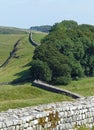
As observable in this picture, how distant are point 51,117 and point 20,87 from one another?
3261cm

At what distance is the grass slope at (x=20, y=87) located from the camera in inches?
1409

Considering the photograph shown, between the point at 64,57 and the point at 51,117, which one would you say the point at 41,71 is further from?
the point at 51,117

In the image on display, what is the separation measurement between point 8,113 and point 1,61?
113815mm

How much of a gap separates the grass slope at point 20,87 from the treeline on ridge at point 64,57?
359 centimetres

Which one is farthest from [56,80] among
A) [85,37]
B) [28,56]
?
[28,56]

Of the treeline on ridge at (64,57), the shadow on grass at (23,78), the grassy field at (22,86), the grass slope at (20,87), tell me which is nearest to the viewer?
the grass slope at (20,87)

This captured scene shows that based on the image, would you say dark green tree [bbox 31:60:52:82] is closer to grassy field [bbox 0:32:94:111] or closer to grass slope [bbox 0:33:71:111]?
grassy field [bbox 0:32:94:111]

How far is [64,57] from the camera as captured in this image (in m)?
72.7

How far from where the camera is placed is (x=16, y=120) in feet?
45.8

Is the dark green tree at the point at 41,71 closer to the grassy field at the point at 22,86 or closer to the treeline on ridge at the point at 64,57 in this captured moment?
the treeline on ridge at the point at 64,57

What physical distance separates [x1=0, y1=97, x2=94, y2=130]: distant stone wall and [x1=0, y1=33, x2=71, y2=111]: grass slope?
14.9 metres

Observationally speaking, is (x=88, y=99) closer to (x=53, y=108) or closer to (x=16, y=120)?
(x=53, y=108)

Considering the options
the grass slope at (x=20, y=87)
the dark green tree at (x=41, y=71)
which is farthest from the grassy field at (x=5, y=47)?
the dark green tree at (x=41, y=71)

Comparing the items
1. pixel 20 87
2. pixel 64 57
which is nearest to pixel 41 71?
pixel 64 57
